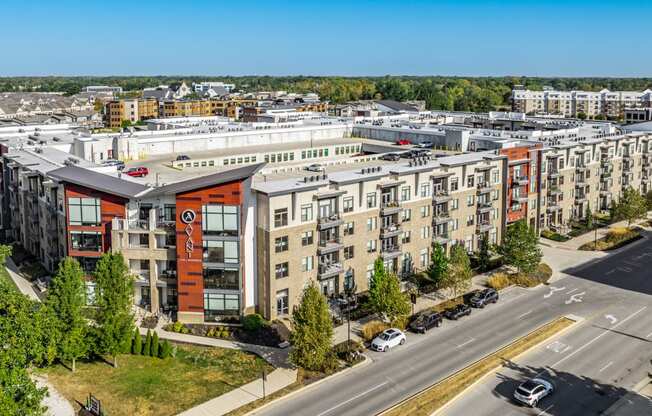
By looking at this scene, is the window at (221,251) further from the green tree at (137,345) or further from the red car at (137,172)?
the red car at (137,172)

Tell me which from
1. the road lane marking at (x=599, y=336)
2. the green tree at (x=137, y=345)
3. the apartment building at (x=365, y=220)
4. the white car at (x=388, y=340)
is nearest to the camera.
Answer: the road lane marking at (x=599, y=336)

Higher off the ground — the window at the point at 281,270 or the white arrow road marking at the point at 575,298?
the window at the point at 281,270

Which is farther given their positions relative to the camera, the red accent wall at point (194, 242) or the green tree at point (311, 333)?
the red accent wall at point (194, 242)


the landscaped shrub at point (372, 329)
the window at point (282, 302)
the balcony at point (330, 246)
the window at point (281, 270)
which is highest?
the balcony at point (330, 246)

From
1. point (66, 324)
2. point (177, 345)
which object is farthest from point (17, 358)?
point (177, 345)

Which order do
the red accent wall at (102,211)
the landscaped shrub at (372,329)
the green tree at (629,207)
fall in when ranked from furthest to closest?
the green tree at (629,207) → the red accent wall at (102,211) → the landscaped shrub at (372,329)

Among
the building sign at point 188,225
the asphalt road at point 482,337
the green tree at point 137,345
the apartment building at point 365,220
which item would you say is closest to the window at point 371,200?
the apartment building at point 365,220

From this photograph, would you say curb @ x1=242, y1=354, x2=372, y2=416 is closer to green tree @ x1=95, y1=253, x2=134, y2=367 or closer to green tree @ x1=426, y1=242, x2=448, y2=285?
green tree @ x1=95, y1=253, x2=134, y2=367
